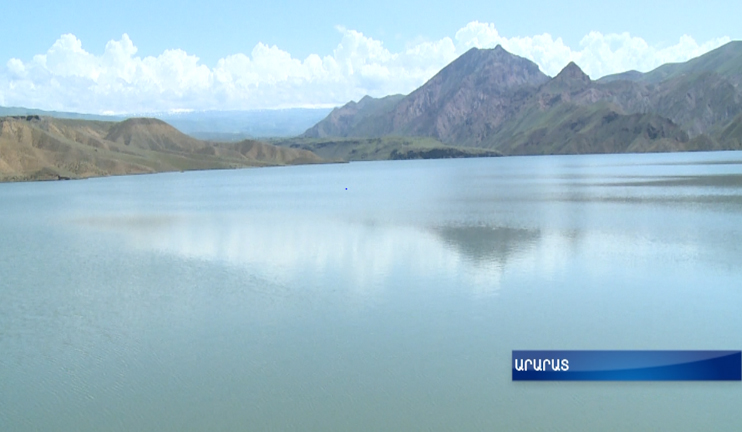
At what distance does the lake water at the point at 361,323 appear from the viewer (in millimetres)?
13086

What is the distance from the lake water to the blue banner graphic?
0.32 metres

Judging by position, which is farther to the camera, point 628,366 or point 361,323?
point 361,323

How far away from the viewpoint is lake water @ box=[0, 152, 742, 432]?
13.1 m

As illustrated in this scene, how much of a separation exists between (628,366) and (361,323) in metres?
7.40

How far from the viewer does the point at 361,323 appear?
18938 mm

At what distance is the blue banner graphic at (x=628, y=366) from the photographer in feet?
Result: 47.5

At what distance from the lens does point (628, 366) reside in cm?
1491

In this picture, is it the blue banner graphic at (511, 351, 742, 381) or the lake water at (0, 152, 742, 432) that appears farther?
the blue banner graphic at (511, 351, 742, 381)

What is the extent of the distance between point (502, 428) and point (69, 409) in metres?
8.97

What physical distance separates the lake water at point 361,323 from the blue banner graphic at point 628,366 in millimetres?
319

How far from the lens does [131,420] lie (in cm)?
1302

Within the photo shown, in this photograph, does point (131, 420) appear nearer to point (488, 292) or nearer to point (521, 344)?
point (521, 344)

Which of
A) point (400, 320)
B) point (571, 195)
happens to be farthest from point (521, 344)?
point (571, 195)

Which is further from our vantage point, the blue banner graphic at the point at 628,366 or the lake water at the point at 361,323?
the blue banner graphic at the point at 628,366
